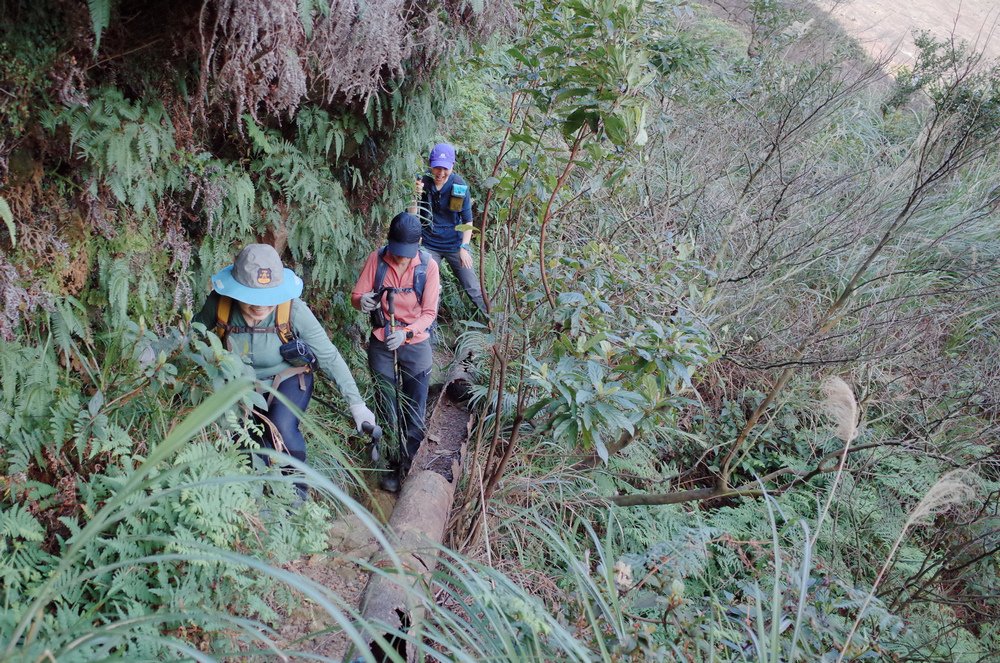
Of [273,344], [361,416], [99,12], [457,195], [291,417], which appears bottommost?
[291,417]

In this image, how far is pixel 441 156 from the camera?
653cm

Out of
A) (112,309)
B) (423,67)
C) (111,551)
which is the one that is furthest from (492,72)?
(111,551)

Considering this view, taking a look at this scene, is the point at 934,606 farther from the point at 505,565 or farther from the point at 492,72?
the point at 492,72

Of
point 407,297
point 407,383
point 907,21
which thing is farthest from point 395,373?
point 907,21

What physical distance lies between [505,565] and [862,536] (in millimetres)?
4421

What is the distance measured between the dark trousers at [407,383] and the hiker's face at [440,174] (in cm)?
230

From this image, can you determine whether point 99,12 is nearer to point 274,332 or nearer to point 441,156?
point 274,332

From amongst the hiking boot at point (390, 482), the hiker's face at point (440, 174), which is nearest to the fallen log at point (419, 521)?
the hiking boot at point (390, 482)

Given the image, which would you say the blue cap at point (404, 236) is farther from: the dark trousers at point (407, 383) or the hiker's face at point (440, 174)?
the hiker's face at point (440, 174)

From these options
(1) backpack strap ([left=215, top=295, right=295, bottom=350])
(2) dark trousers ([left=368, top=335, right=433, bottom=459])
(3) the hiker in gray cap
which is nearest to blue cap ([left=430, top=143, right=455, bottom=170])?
(2) dark trousers ([left=368, top=335, right=433, bottom=459])

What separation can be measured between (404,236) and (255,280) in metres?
1.38

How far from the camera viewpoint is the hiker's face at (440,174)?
6664mm

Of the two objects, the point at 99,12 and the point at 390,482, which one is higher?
the point at 99,12

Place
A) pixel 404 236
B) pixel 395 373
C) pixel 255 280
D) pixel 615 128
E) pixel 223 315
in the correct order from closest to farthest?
pixel 615 128 → pixel 255 280 → pixel 223 315 → pixel 404 236 → pixel 395 373
